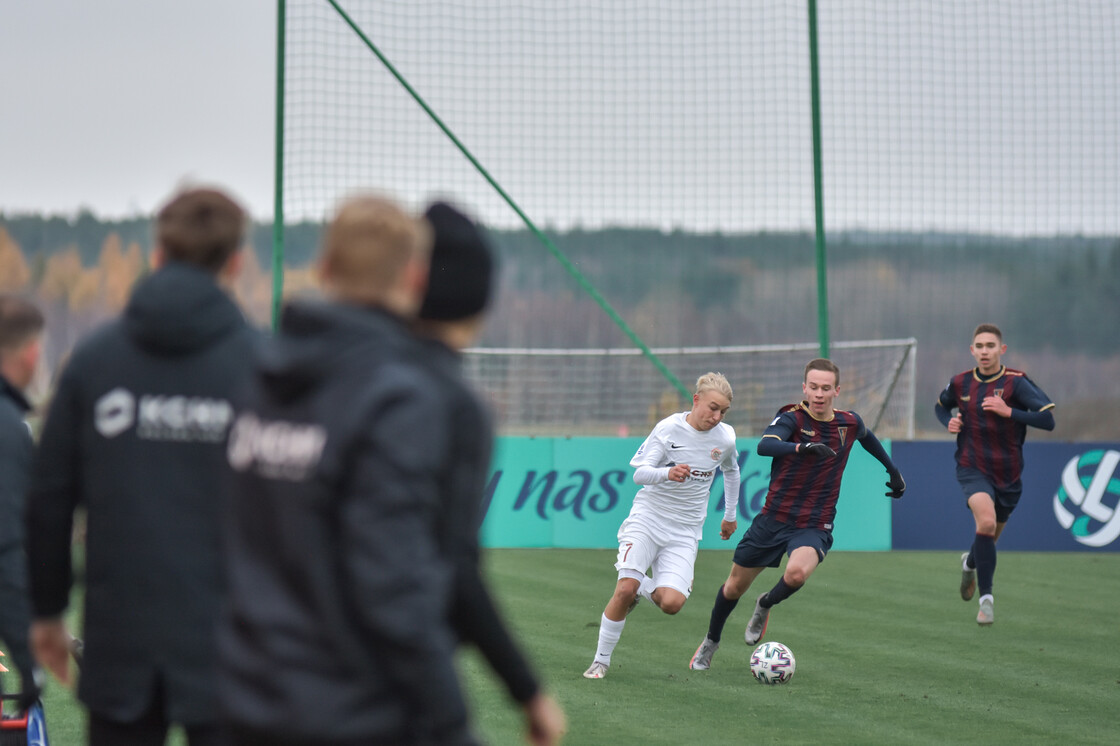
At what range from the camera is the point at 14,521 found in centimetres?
374

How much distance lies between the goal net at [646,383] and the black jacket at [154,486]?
44.6 ft

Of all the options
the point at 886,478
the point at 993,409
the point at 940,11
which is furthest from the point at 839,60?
the point at 993,409

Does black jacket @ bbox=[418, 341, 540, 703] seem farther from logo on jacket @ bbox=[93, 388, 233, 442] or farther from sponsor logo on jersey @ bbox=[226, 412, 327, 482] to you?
logo on jacket @ bbox=[93, 388, 233, 442]

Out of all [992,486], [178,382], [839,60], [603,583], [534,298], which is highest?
[839,60]

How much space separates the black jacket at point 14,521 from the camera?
3.70 m

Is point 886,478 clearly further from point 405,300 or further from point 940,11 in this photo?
point 405,300

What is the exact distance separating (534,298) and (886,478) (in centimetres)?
584

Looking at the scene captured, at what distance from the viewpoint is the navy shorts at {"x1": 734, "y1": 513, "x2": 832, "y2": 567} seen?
8.64 meters

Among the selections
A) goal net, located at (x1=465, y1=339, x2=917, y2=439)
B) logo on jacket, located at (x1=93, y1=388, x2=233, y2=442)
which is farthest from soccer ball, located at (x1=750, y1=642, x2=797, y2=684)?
goal net, located at (x1=465, y1=339, x2=917, y2=439)

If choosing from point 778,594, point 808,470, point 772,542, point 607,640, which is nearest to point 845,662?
point 778,594

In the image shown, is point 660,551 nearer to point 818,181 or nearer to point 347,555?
point 347,555

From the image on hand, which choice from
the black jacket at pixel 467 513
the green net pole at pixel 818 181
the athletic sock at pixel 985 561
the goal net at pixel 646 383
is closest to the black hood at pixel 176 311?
the black jacket at pixel 467 513

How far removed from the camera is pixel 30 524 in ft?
10.0

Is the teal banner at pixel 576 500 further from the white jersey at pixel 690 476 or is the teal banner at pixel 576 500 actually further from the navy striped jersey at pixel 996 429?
the white jersey at pixel 690 476
